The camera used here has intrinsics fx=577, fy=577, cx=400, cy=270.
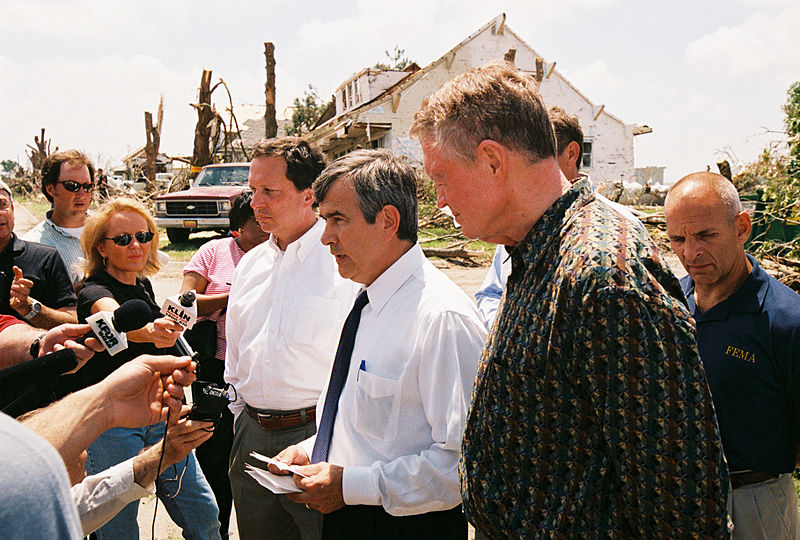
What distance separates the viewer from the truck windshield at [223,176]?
16266 millimetres

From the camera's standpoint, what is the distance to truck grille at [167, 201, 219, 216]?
14.9 meters

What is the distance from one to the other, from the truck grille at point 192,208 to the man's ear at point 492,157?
1423 cm

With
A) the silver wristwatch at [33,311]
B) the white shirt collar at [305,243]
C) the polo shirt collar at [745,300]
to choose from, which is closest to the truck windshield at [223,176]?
the silver wristwatch at [33,311]

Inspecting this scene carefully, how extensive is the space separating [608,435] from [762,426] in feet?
4.26

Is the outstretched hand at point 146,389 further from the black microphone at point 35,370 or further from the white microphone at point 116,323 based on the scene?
the black microphone at point 35,370

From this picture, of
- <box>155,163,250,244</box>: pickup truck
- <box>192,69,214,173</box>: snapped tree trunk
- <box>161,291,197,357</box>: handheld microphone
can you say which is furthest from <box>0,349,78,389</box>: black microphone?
<box>192,69,214,173</box>: snapped tree trunk

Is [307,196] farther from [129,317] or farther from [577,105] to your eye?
[577,105]

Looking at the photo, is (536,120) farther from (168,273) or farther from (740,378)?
(168,273)

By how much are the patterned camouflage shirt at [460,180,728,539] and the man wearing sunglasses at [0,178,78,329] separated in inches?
119

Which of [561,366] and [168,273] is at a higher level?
[561,366]

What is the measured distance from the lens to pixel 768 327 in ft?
7.45

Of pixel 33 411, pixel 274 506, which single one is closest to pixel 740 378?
pixel 274 506

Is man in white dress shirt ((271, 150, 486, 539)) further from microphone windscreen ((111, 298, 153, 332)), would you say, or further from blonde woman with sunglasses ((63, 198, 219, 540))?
blonde woman with sunglasses ((63, 198, 219, 540))

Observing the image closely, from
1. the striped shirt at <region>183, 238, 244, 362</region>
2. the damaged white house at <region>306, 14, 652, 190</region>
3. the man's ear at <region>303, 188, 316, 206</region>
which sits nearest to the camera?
the man's ear at <region>303, 188, 316, 206</region>
